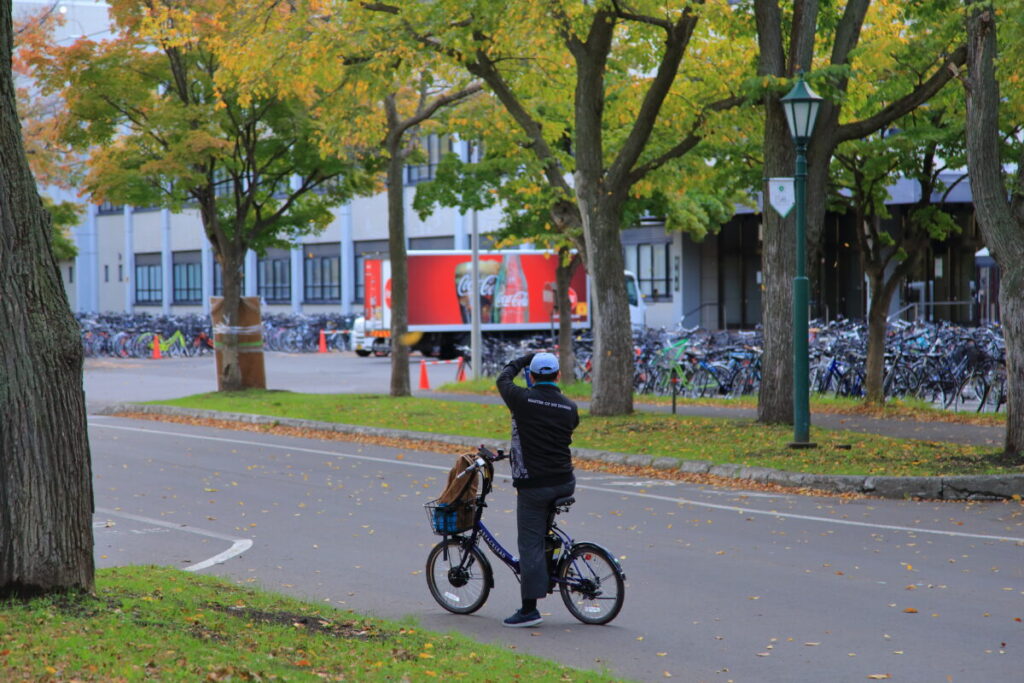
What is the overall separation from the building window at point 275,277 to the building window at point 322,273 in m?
1.13

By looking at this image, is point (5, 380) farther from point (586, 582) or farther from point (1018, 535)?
point (1018, 535)

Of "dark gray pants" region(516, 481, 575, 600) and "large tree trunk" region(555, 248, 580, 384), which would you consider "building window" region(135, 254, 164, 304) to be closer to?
"large tree trunk" region(555, 248, 580, 384)

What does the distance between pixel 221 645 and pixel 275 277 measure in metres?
→ 58.8

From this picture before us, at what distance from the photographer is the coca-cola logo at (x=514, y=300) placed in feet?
137

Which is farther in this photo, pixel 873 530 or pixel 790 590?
pixel 873 530

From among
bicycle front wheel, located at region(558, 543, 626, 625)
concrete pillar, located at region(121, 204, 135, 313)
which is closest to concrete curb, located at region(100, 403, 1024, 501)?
bicycle front wheel, located at region(558, 543, 626, 625)

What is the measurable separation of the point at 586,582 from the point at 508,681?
184 cm

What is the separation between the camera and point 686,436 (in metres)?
16.7

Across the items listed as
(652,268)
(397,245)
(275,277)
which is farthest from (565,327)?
(275,277)

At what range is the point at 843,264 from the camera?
4681 centimetres

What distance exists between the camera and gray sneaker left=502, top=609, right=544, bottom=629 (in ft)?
25.0

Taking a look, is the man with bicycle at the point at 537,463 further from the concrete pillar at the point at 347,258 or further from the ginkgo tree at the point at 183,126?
the concrete pillar at the point at 347,258

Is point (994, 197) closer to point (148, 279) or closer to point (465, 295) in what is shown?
point (465, 295)

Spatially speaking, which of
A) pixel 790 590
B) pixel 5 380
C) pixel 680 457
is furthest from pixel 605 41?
pixel 5 380
